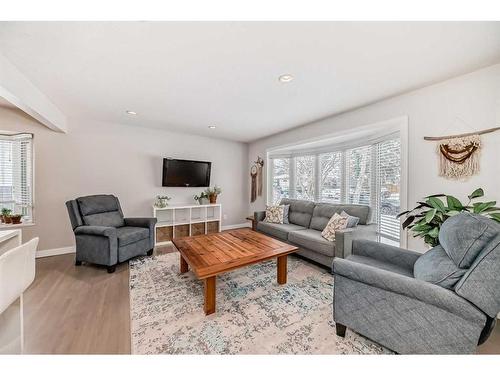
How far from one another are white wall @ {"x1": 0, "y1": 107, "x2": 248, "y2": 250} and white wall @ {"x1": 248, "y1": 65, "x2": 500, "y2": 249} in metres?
3.40

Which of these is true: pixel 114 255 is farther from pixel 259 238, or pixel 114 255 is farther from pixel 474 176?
pixel 474 176

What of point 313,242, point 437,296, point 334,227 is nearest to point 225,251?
point 313,242

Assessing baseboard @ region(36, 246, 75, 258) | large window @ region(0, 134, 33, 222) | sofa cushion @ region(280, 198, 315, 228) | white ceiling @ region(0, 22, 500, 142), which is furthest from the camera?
sofa cushion @ region(280, 198, 315, 228)

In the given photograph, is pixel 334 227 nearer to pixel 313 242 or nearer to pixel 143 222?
pixel 313 242

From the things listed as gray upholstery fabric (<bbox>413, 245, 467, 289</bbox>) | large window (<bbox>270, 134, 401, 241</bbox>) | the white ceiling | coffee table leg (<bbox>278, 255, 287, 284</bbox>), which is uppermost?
the white ceiling

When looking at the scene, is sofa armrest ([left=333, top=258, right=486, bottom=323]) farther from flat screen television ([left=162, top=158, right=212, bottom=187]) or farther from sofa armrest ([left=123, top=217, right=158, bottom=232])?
flat screen television ([left=162, top=158, right=212, bottom=187])

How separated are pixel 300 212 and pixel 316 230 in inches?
21.8

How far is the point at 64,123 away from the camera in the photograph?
3289 millimetres

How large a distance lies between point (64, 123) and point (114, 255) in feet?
7.87

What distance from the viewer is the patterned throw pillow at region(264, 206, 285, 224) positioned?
3.83 meters

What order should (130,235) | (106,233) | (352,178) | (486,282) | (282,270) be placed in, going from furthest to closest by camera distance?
(352,178) → (130,235) → (106,233) → (282,270) → (486,282)

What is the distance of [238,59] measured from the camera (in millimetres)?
1744

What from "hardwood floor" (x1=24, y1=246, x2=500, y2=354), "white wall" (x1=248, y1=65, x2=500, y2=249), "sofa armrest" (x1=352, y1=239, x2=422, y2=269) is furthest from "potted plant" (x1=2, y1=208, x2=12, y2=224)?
"white wall" (x1=248, y1=65, x2=500, y2=249)
